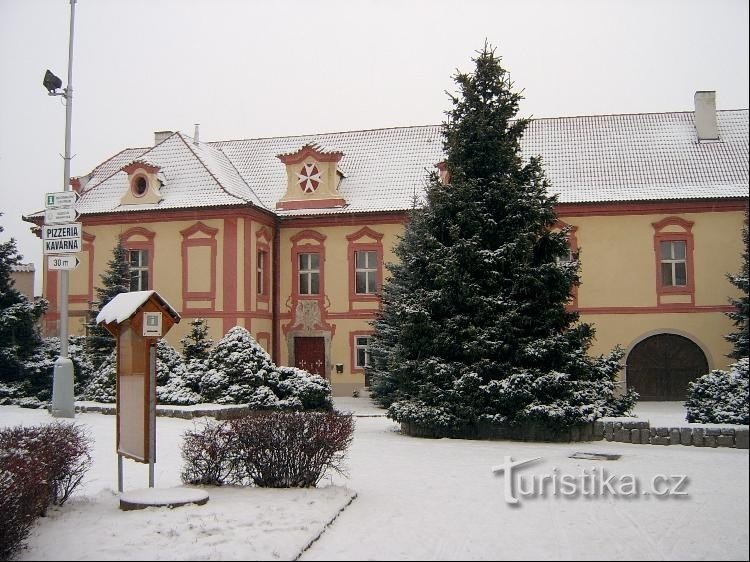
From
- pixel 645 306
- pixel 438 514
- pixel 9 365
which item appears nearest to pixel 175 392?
pixel 9 365

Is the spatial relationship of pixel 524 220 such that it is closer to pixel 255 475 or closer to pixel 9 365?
pixel 255 475

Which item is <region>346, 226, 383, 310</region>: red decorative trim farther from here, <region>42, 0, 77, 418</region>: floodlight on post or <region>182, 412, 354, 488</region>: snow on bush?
<region>182, 412, 354, 488</region>: snow on bush

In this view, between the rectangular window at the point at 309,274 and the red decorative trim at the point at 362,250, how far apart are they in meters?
1.28

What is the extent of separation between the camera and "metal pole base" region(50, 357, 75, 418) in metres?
17.8

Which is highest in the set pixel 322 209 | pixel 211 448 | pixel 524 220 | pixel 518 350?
pixel 322 209

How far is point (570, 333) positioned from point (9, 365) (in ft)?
50.0

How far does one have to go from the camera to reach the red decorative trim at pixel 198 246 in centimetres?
2738

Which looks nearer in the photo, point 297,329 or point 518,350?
point 518,350

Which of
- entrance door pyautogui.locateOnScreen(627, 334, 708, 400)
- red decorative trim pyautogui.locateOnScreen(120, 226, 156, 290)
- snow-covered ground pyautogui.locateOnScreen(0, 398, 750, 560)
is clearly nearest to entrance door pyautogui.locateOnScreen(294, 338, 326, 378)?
red decorative trim pyautogui.locateOnScreen(120, 226, 156, 290)

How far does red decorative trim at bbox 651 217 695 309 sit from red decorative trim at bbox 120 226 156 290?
682 inches

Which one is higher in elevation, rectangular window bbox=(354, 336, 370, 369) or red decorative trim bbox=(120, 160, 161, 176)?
red decorative trim bbox=(120, 160, 161, 176)

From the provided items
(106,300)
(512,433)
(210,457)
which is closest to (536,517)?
(210,457)

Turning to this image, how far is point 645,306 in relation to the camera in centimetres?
2700

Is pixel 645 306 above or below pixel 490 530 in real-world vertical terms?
A: above
